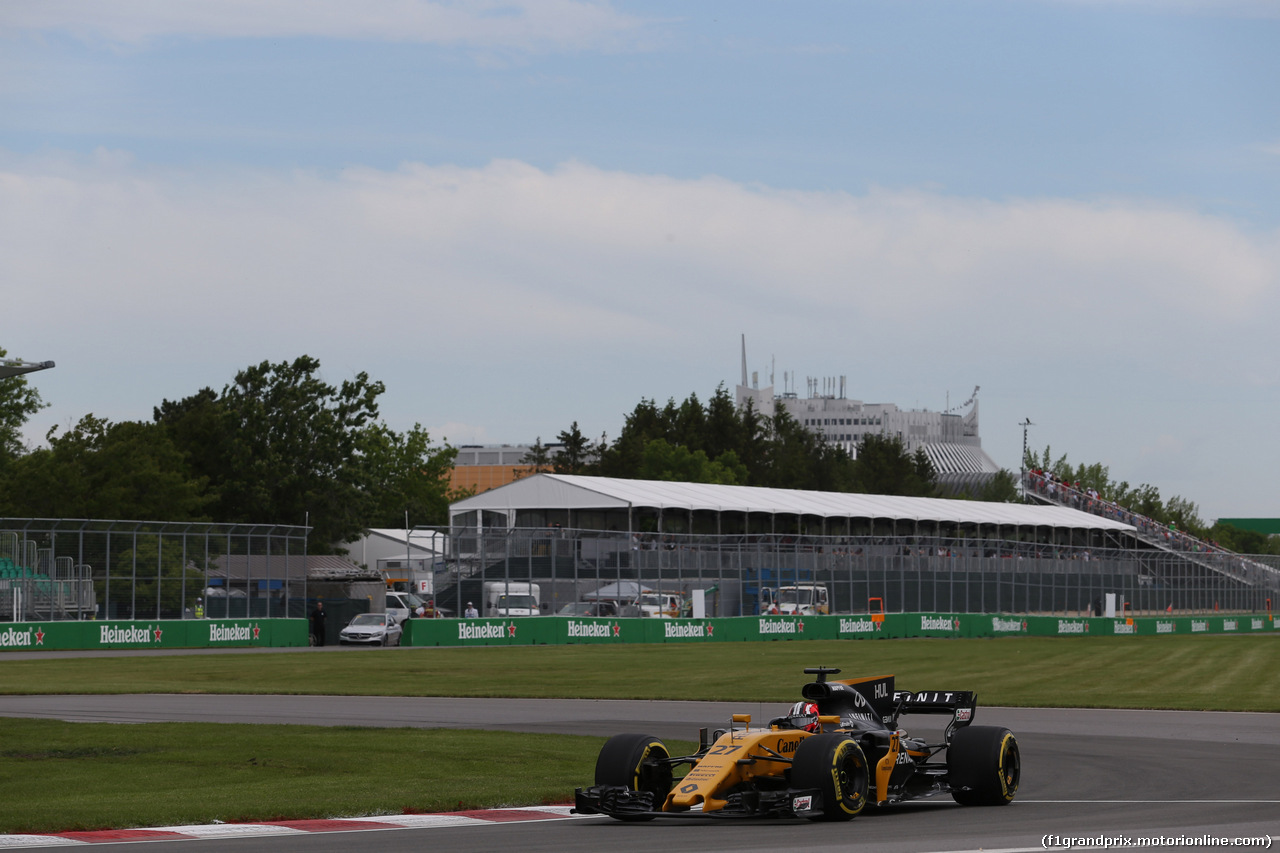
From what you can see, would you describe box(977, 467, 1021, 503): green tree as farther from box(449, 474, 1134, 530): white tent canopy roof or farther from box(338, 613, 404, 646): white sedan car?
box(338, 613, 404, 646): white sedan car

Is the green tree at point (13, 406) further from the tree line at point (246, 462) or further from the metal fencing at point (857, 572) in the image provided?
the metal fencing at point (857, 572)

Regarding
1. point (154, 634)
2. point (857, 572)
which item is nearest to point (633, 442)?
point (857, 572)

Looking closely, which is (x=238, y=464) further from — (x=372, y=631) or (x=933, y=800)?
(x=933, y=800)

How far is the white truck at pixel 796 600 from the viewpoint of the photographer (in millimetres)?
60312

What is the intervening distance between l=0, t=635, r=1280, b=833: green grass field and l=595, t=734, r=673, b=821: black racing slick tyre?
1776mm

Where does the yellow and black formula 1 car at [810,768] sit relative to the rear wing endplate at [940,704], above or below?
below

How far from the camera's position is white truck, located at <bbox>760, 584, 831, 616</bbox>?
198 feet

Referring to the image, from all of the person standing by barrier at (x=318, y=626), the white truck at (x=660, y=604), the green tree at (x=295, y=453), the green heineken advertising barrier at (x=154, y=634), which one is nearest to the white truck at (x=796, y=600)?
the white truck at (x=660, y=604)

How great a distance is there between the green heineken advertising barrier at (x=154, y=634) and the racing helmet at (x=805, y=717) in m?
33.0

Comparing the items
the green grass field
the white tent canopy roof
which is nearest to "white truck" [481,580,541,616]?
the green grass field

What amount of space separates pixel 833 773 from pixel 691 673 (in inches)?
916

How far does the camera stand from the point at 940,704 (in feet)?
46.4

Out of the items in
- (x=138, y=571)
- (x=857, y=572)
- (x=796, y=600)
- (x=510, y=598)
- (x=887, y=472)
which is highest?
(x=887, y=472)

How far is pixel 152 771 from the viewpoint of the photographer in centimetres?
1545
